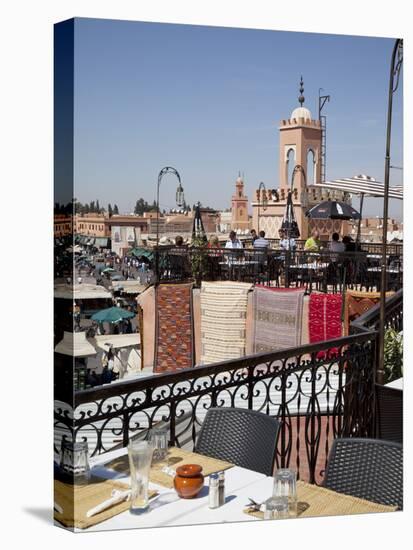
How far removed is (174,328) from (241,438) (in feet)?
26.3

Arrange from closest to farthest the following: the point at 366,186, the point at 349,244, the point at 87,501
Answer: the point at 87,501 < the point at 366,186 < the point at 349,244

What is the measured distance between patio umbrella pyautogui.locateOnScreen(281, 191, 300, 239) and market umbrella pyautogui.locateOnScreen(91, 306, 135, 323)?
3209 millimetres

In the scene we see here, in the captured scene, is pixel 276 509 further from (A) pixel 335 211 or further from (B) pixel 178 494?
(A) pixel 335 211

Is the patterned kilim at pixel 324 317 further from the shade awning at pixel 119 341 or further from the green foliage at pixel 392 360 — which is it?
the green foliage at pixel 392 360

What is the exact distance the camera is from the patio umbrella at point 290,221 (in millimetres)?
12008

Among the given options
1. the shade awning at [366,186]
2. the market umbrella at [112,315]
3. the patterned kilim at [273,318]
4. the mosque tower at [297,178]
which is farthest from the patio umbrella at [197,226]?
the shade awning at [366,186]

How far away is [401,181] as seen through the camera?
13.6ft

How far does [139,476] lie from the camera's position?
2545 millimetres

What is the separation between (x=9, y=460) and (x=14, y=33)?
1887 mm

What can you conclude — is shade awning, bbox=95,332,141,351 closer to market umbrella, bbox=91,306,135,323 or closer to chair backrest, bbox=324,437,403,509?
market umbrella, bbox=91,306,135,323

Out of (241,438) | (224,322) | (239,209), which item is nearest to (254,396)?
(241,438)

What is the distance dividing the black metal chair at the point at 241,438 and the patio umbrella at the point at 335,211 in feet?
26.5

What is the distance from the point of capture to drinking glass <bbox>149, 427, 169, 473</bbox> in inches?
109

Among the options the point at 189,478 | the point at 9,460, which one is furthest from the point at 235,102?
the point at 189,478
